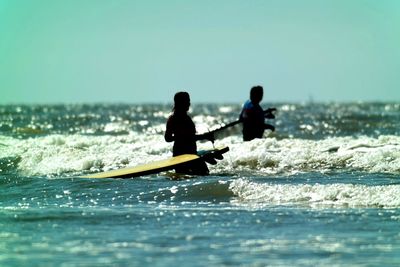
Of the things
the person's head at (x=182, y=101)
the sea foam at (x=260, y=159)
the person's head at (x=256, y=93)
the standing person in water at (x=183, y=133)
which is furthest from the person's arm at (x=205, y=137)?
the person's head at (x=256, y=93)

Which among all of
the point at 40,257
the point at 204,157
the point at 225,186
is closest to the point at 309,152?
the point at 204,157

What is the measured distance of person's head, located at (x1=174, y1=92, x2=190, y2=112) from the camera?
386 inches

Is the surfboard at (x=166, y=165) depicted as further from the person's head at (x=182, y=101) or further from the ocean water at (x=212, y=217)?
the person's head at (x=182, y=101)

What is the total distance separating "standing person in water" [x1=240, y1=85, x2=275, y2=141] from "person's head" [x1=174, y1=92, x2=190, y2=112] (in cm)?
314

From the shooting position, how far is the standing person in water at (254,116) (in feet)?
42.3

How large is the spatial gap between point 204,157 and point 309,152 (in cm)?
399

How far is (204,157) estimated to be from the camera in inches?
402

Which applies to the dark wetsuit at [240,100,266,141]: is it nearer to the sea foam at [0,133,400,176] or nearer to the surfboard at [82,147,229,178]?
the sea foam at [0,133,400,176]

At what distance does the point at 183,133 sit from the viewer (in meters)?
10.2

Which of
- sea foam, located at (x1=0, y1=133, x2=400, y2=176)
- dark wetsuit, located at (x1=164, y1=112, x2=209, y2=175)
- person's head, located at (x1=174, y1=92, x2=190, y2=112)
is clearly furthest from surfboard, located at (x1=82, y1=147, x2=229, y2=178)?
sea foam, located at (x1=0, y1=133, x2=400, y2=176)

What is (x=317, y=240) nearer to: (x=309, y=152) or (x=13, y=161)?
(x=309, y=152)

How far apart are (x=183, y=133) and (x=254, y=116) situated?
10.1 ft

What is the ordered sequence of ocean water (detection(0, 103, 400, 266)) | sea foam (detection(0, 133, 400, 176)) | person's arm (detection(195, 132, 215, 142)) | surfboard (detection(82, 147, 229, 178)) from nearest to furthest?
ocean water (detection(0, 103, 400, 266)), surfboard (detection(82, 147, 229, 178)), person's arm (detection(195, 132, 215, 142)), sea foam (detection(0, 133, 400, 176))

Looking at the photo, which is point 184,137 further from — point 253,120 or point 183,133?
point 253,120
